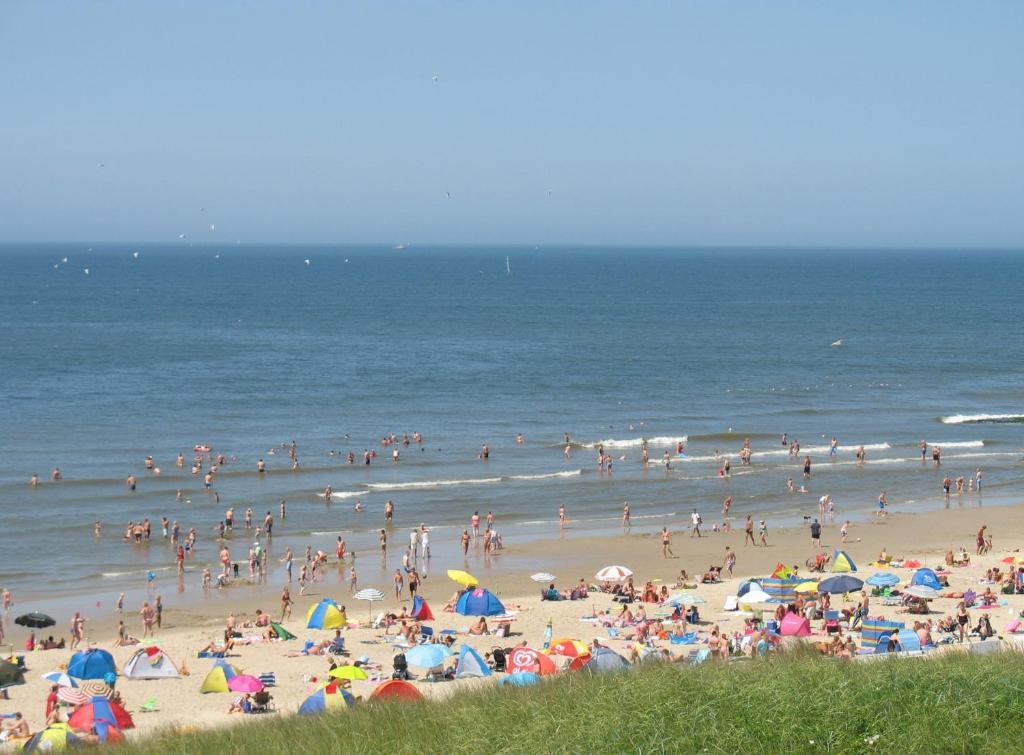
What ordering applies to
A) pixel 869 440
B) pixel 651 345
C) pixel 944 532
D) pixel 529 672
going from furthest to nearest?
1. pixel 651 345
2. pixel 869 440
3. pixel 944 532
4. pixel 529 672

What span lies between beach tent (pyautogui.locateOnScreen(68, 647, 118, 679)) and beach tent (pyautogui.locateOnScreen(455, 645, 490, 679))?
627 cm

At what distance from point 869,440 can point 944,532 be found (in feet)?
51.7

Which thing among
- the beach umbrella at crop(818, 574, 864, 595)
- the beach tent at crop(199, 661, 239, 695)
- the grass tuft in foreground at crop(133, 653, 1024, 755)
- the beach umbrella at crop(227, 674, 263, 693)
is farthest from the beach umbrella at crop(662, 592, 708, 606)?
the grass tuft in foreground at crop(133, 653, 1024, 755)

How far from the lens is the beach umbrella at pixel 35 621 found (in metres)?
26.2

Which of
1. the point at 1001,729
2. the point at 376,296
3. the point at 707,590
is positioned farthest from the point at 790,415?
the point at 376,296

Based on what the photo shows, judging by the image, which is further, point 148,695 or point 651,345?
point 651,345

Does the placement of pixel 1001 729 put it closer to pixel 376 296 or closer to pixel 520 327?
pixel 520 327

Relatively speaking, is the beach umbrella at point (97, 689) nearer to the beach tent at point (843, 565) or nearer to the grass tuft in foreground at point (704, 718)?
the grass tuft in foreground at point (704, 718)

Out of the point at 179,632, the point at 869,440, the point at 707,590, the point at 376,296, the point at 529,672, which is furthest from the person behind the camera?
the point at 376,296

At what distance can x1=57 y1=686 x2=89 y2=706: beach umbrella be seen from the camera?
1958cm

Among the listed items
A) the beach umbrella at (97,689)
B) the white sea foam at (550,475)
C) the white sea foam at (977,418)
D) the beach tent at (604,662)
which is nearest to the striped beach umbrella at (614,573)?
the beach tent at (604,662)

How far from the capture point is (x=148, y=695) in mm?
21516

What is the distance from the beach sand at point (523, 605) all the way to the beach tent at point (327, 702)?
95cm

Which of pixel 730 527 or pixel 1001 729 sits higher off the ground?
pixel 1001 729
